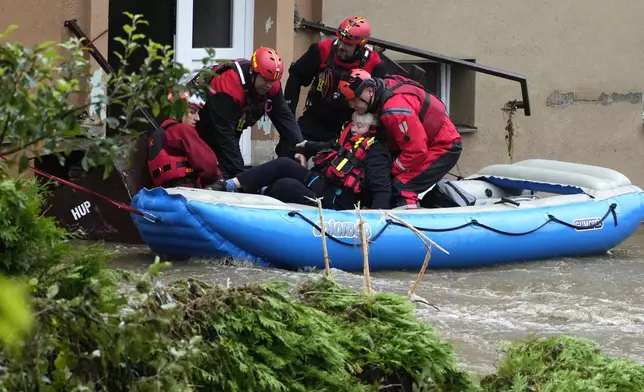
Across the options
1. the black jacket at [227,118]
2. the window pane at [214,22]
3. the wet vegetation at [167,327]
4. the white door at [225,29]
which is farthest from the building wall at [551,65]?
the wet vegetation at [167,327]

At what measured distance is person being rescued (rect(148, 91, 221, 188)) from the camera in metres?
7.96

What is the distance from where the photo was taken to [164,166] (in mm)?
7957

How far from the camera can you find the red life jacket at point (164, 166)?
26.1ft

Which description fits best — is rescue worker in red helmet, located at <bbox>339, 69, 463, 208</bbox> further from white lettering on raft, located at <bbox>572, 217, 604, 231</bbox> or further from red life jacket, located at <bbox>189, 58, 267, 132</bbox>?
white lettering on raft, located at <bbox>572, 217, 604, 231</bbox>

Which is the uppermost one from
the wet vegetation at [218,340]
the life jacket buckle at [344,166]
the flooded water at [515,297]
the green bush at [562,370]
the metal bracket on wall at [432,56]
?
the metal bracket on wall at [432,56]

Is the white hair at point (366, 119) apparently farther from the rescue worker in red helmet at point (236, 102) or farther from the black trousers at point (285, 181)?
the rescue worker in red helmet at point (236, 102)

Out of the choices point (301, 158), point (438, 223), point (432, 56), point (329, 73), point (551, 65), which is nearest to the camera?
point (438, 223)

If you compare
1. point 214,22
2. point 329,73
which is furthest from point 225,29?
point 329,73

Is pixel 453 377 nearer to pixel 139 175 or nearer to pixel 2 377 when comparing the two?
pixel 2 377

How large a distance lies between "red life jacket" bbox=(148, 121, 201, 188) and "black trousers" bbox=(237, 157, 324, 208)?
44 centimetres

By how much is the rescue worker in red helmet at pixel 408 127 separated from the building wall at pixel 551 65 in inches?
102

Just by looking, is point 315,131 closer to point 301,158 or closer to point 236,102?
point 301,158

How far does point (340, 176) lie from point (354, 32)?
137 cm

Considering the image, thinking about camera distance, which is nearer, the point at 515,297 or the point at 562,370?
the point at 562,370
